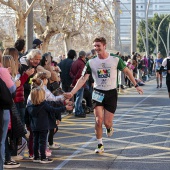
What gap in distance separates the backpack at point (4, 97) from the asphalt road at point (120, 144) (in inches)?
77.8

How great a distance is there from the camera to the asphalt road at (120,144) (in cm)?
980

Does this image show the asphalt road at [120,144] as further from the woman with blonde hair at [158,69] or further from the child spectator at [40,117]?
the woman with blonde hair at [158,69]

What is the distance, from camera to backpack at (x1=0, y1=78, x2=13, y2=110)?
7.77 m

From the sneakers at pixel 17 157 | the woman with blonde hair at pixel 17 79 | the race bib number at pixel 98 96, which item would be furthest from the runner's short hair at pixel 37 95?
the race bib number at pixel 98 96

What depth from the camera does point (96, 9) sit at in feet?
79.8

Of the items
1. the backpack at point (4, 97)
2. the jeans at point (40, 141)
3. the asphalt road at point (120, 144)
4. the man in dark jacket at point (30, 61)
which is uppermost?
the man in dark jacket at point (30, 61)

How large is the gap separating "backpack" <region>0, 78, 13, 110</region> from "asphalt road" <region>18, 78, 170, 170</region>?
1.98 meters

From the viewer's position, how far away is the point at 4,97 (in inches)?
306

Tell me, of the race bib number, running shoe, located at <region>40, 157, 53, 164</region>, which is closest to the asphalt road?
running shoe, located at <region>40, 157, 53, 164</region>

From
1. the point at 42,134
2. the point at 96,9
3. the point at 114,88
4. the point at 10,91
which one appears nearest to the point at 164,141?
the point at 114,88

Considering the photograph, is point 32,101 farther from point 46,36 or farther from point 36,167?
point 46,36

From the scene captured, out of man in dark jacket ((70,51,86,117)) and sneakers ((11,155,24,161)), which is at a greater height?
man in dark jacket ((70,51,86,117))

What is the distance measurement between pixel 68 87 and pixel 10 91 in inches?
379

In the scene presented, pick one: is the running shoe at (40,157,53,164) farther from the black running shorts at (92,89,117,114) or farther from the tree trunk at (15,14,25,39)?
the tree trunk at (15,14,25,39)
